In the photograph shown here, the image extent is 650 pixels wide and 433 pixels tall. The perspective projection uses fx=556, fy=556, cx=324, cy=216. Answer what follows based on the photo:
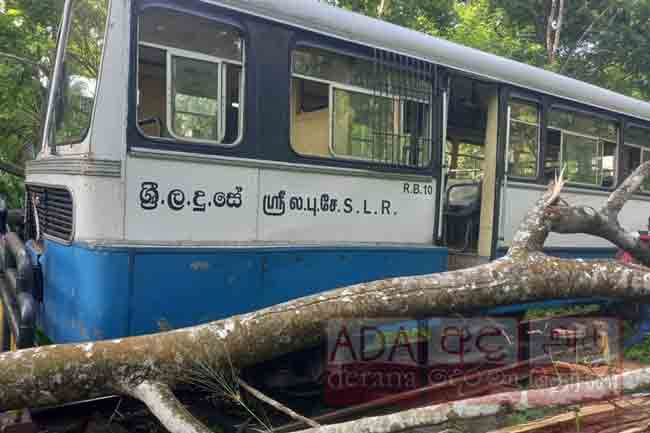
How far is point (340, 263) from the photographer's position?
13.6 feet

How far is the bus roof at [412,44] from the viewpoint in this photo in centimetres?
380

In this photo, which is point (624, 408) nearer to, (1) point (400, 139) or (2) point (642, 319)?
(1) point (400, 139)

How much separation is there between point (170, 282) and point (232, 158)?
2.90ft

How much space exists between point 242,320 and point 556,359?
344 cm

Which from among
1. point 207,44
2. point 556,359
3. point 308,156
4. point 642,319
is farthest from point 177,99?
point 642,319

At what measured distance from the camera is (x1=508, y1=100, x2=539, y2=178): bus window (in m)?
5.41

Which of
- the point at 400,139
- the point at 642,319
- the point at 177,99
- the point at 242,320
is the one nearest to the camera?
the point at 242,320

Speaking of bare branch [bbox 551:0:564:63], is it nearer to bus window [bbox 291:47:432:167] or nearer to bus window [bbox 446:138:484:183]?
bus window [bbox 446:138:484:183]

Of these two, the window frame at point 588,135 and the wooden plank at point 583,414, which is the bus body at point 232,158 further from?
the wooden plank at point 583,414

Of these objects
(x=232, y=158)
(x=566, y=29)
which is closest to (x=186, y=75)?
(x=232, y=158)

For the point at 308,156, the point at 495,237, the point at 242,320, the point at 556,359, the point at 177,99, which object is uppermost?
the point at 177,99

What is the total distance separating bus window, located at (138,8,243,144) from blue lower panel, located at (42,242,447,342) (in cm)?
79

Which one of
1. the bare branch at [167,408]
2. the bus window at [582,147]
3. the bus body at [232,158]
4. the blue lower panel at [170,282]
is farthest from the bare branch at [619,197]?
the bare branch at [167,408]

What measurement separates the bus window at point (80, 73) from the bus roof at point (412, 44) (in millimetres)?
759
